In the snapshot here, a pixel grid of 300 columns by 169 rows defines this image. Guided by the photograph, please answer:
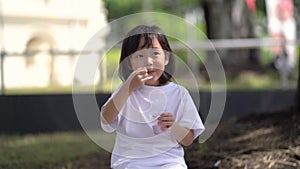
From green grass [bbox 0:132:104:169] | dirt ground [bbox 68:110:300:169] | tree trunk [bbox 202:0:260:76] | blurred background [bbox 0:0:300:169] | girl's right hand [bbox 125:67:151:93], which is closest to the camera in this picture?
girl's right hand [bbox 125:67:151:93]

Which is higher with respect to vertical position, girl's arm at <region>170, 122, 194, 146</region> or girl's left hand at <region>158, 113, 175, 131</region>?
girl's left hand at <region>158, 113, 175, 131</region>

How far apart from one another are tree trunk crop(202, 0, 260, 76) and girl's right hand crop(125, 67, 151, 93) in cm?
1765

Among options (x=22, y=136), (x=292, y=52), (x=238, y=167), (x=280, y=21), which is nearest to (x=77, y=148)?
(x=22, y=136)

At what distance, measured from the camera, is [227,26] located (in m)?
21.6

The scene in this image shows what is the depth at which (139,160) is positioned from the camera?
3291 mm

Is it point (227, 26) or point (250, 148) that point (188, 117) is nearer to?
point (250, 148)

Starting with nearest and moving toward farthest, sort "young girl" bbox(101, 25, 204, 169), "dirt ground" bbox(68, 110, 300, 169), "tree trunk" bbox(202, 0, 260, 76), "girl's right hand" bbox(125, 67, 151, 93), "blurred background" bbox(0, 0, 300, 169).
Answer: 1. "girl's right hand" bbox(125, 67, 151, 93)
2. "young girl" bbox(101, 25, 204, 169)
3. "dirt ground" bbox(68, 110, 300, 169)
4. "blurred background" bbox(0, 0, 300, 169)
5. "tree trunk" bbox(202, 0, 260, 76)

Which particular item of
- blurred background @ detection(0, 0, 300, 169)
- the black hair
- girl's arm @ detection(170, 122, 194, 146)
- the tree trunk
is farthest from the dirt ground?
the tree trunk

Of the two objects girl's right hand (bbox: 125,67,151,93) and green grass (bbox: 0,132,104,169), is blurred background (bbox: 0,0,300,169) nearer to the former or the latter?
green grass (bbox: 0,132,104,169)

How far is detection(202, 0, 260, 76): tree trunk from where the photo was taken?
21.4m

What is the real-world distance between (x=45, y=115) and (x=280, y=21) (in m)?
6.67

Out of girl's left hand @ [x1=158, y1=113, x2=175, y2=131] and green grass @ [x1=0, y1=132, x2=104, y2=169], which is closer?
girl's left hand @ [x1=158, y1=113, x2=175, y2=131]

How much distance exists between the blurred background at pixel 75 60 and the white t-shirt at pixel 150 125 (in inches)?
11.6

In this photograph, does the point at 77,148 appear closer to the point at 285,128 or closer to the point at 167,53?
the point at 285,128
